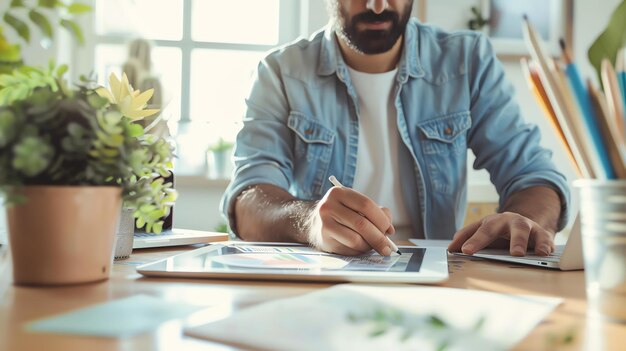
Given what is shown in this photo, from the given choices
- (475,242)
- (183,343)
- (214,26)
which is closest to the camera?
(183,343)

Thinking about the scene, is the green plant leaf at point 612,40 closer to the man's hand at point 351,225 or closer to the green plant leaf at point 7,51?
the man's hand at point 351,225

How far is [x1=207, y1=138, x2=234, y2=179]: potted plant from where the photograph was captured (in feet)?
8.72

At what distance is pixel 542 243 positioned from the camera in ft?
2.65

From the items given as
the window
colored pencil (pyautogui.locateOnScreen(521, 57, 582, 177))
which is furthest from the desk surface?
the window

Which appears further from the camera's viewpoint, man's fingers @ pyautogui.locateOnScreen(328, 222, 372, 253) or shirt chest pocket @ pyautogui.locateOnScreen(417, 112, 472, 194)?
shirt chest pocket @ pyautogui.locateOnScreen(417, 112, 472, 194)

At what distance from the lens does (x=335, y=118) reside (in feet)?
4.92

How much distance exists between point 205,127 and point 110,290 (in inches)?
89.9

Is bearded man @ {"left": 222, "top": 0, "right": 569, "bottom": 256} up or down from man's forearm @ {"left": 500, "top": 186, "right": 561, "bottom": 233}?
up

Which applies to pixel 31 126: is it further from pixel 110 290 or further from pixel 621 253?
pixel 621 253

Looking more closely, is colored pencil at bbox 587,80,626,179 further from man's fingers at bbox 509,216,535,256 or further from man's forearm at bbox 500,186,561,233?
man's forearm at bbox 500,186,561,233

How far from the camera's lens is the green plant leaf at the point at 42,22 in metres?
0.46

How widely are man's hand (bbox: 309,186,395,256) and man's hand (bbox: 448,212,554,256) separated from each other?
0.13 m

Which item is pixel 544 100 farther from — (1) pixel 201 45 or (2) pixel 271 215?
(1) pixel 201 45

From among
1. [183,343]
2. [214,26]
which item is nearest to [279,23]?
[214,26]
